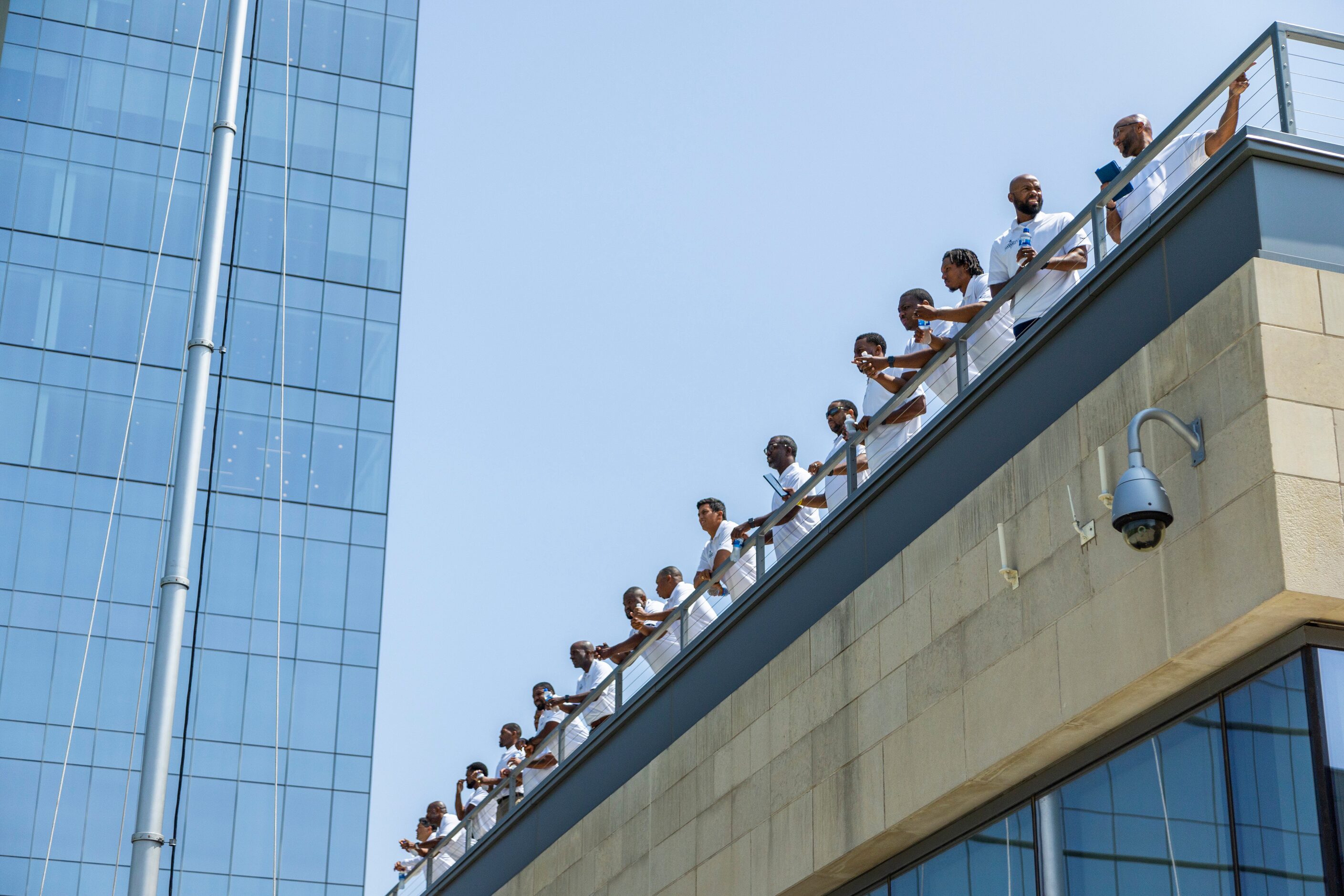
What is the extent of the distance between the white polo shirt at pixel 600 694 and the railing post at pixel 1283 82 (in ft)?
36.0

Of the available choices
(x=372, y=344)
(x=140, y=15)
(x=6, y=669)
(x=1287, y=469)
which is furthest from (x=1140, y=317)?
(x=140, y=15)

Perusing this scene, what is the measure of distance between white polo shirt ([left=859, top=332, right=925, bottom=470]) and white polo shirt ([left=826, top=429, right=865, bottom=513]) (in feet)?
0.60

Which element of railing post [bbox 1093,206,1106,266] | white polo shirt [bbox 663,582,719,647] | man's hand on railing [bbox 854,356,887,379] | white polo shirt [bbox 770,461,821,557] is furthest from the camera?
white polo shirt [bbox 663,582,719,647]

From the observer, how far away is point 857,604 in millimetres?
14414

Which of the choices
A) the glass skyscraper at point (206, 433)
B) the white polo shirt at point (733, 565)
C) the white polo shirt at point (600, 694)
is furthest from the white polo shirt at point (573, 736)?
the glass skyscraper at point (206, 433)

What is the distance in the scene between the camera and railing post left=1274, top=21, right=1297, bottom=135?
1073 cm

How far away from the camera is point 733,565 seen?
1688 cm

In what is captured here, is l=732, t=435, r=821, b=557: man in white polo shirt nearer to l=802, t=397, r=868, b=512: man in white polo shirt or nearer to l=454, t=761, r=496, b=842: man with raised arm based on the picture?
l=802, t=397, r=868, b=512: man in white polo shirt

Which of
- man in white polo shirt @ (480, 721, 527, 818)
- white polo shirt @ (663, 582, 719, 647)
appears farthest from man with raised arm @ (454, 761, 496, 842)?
white polo shirt @ (663, 582, 719, 647)

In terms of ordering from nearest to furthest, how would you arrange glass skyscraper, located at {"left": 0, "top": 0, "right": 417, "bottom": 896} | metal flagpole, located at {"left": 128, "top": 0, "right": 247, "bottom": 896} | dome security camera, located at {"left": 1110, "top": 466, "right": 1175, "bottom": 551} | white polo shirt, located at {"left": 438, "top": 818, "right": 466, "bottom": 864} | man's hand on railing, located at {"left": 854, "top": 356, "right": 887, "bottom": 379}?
dome security camera, located at {"left": 1110, "top": 466, "right": 1175, "bottom": 551}
man's hand on railing, located at {"left": 854, "top": 356, "right": 887, "bottom": 379}
metal flagpole, located at {"left": 128, "top": 0, "right": 247, "bottom": 896}
white polo shirt, located at {"left": 438, "top": 818, "right": 466, "bottom": 864}
glass skyscraper, located at {"left": 0, "top": 0, "right": 417, "bottom": 896}

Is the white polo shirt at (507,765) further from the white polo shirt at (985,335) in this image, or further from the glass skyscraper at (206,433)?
the glass skyscraper at (206,433)

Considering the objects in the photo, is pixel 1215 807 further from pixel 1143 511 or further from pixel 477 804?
pixel 477 804

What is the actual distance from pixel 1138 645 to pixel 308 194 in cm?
4933

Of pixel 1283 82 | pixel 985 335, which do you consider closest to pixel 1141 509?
pixel 1283 82
